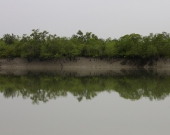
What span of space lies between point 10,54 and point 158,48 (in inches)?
1199

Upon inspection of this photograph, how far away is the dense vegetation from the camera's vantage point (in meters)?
56.2

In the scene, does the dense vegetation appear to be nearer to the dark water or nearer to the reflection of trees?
the reflection of trees

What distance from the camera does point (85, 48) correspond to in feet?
197

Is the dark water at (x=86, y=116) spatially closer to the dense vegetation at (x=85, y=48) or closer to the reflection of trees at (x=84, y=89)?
the reflection of trees at (x=84, y=89)

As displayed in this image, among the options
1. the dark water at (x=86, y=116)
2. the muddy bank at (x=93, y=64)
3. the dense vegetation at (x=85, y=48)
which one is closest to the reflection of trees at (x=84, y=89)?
the dark water at (x=86, y=116)

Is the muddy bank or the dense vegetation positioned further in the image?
the muddy bank

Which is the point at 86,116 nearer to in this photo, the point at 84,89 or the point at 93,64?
the point at 84,89

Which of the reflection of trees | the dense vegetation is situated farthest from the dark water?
the dense vegetation

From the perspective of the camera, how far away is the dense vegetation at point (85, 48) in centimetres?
5625

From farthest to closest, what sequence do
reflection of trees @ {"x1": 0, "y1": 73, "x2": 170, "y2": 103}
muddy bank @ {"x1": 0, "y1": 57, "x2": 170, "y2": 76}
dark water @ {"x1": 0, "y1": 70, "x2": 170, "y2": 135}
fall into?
muddy bank @ {"x1": 0, "y1": 57, "x2": 170, "y2": 76}
reflection of trees @ {"x1": 0, "y1": 73, "x2": 170, "y2": 103}
dark water @ {"x1": 0, "y1": 70, "x2": 170, "y2": 135}

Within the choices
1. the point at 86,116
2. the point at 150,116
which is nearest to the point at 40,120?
the point at 86,116

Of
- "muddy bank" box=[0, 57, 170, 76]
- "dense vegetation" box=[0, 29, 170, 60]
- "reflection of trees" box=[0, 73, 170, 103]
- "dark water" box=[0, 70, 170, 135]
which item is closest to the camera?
"dark water" box=[0, 70, 170, 135]

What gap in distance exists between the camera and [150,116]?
11141 mm

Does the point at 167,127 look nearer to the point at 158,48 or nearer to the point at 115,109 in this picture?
the point at 115,109
